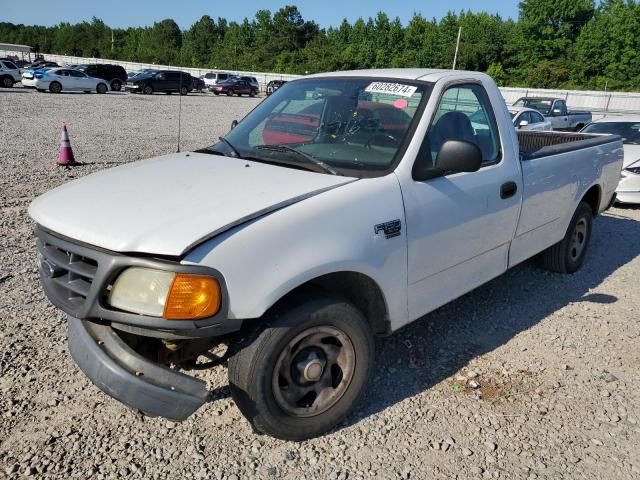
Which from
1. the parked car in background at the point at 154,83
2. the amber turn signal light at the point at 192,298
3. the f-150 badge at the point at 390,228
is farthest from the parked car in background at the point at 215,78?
the amber turn signal light at the point at 192,298

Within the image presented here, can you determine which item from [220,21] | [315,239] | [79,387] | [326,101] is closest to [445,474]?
[315,239]

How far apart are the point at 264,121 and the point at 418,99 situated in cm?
113

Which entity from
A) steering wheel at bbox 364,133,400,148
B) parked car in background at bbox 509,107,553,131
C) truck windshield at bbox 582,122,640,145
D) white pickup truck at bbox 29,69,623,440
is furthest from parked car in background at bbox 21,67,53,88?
steering wheel at bbox 364,133,400,148

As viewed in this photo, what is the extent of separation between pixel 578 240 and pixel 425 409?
3.30m

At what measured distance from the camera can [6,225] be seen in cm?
627

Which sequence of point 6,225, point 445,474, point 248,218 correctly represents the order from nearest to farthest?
1. point 248,218
2. point 445,474
3. point 6,225

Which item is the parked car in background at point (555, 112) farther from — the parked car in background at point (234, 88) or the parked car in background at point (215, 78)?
the parked car in background at point (215, 78)

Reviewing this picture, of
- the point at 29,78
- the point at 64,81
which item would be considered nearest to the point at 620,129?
the point at 64,81

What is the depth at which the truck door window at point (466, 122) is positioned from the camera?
3.47 meters

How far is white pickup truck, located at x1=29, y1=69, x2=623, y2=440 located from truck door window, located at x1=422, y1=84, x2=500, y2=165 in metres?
0.01

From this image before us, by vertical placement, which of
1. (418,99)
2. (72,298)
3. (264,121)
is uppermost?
(418,99)

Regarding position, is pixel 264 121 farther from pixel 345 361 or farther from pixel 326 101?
pixel 345 361

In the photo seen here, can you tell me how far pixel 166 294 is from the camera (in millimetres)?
2326

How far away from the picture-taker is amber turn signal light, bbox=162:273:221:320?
A: 2305 millimetres
